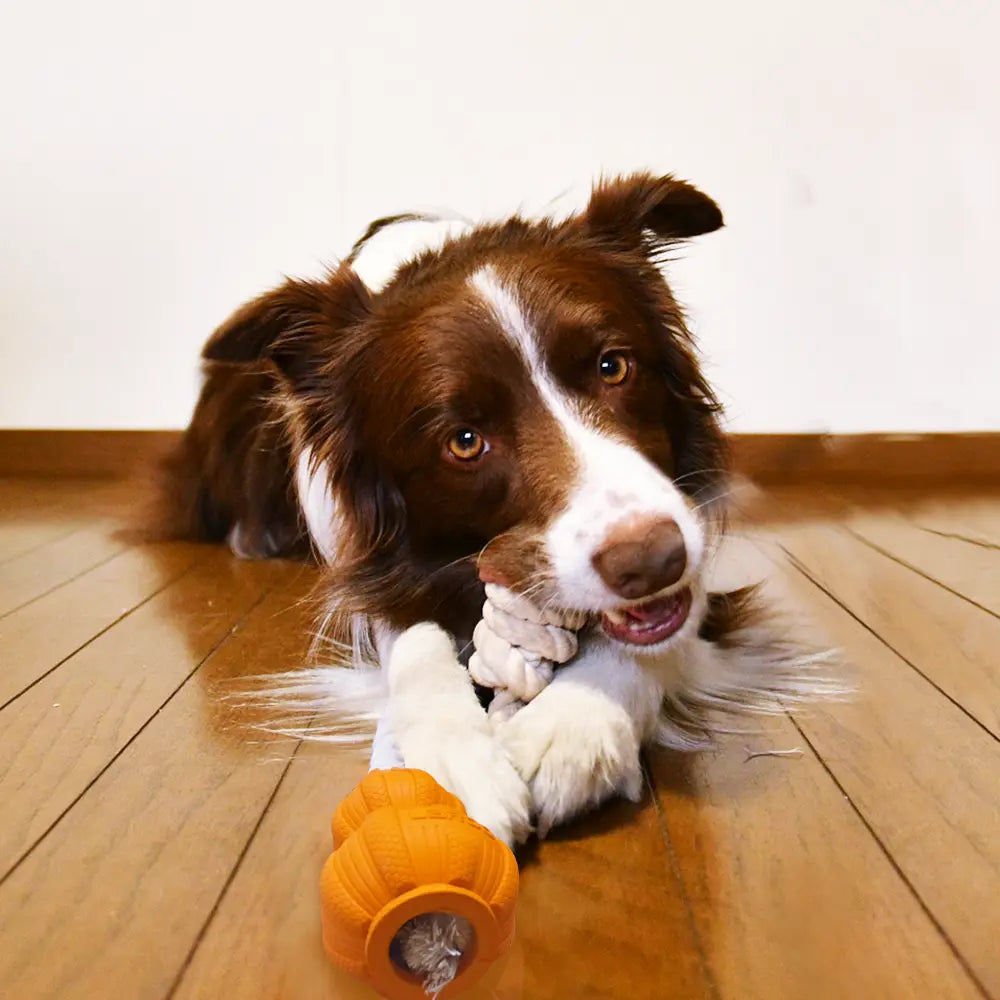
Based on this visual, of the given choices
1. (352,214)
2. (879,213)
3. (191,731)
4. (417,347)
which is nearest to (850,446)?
(879,213)

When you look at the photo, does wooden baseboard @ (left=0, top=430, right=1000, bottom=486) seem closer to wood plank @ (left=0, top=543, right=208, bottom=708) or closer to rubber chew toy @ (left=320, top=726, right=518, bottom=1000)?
wood plank @ (left=0, top=543, right=208, bottom=708)

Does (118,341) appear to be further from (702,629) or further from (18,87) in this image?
(702,629)

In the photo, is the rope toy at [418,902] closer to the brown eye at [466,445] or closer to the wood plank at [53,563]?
the brown eye at [466,445]

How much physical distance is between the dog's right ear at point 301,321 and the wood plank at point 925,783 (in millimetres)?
1081

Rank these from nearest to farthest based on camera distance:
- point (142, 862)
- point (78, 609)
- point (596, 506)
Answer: point (142, 862)
point (596, 506)
point (78, 609)

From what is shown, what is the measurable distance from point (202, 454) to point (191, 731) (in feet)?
5.41

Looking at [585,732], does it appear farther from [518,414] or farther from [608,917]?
[518,414]

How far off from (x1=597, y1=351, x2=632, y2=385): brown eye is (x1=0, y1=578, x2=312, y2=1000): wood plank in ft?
2.63

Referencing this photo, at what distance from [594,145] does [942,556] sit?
6.48 ft

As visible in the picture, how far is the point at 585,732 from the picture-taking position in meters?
1.36

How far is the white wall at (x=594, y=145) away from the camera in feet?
11.9

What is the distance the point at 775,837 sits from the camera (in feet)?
4.20

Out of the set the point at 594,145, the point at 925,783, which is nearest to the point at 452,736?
the point at 925,783

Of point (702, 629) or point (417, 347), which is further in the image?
point (702, 629)
